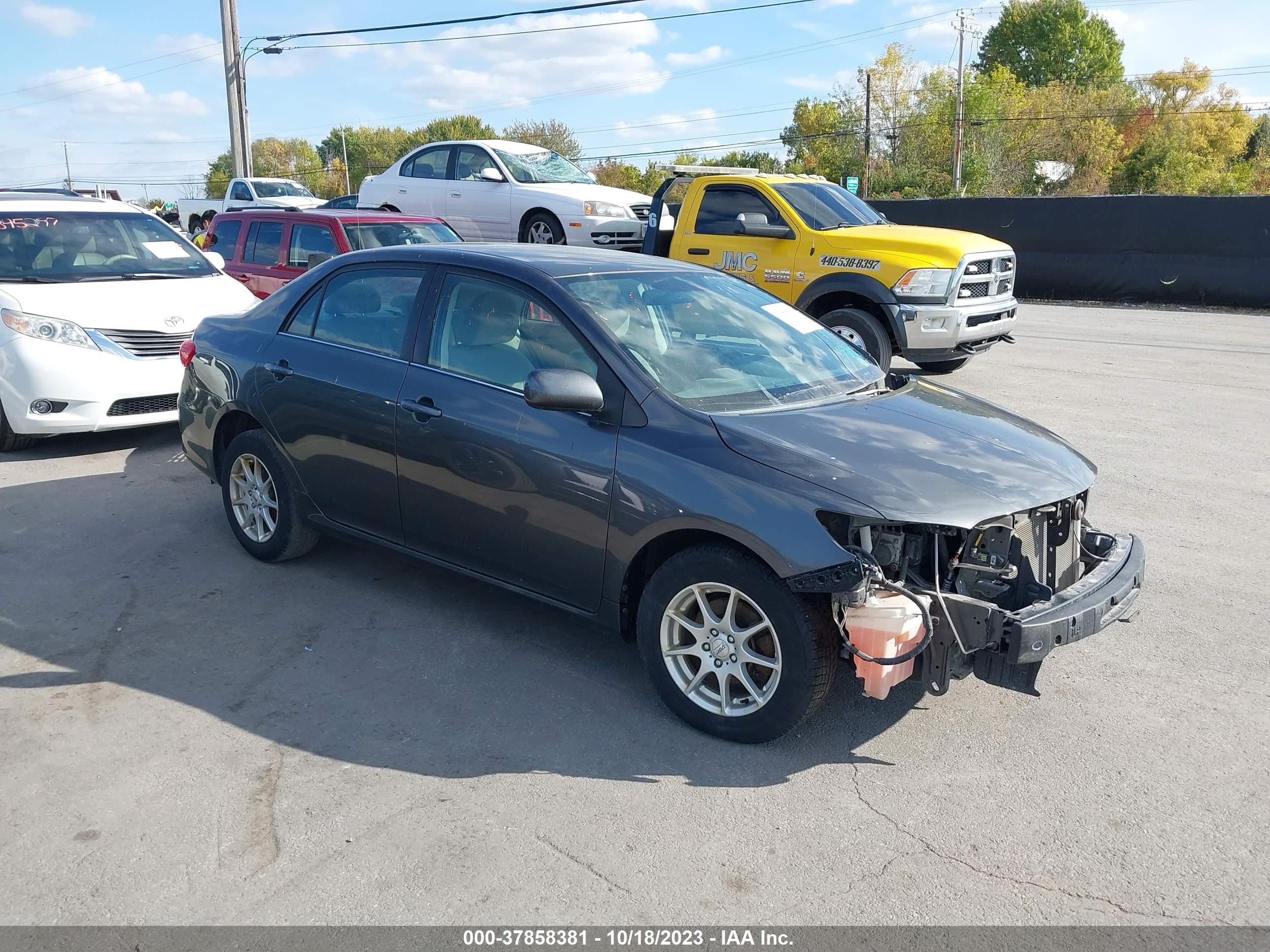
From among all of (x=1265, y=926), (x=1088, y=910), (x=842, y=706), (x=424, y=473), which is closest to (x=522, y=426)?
(x=424, y=473)

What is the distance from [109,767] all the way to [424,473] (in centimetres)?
166

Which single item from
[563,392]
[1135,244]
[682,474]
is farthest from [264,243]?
[1135,244]

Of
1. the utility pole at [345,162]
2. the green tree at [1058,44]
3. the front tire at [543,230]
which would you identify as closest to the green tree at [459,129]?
the utility pole at [345,162]

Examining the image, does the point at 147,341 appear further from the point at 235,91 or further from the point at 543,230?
the point at 235,91

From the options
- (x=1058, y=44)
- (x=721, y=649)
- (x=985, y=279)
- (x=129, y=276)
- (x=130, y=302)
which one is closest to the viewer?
(x=721, y=649)

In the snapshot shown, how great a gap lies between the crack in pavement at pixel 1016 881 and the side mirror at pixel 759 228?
8.01 metres

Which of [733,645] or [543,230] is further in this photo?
[543,230]

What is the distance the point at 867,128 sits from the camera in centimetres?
6309

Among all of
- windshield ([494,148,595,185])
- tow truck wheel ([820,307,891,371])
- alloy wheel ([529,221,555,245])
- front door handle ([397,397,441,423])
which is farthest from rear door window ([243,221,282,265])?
front door handle ([397,397,441,423])

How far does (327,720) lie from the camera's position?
3.96m

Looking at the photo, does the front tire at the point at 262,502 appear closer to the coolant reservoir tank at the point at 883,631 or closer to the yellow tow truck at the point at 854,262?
the coolant reservoir tank at the point at 883,631

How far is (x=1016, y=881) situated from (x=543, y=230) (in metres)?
12.2

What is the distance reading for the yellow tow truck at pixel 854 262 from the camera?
9828 mm

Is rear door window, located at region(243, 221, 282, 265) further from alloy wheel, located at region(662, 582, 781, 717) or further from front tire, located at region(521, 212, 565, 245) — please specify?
alloy wheel, located at region(662, 582, 781, 717)
